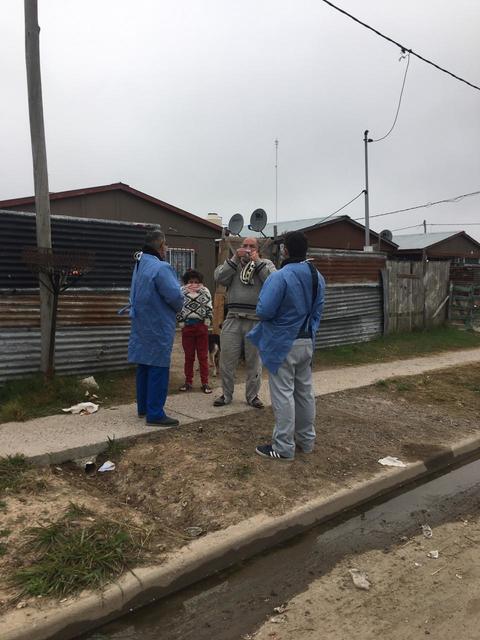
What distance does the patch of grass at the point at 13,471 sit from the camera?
3.89 m

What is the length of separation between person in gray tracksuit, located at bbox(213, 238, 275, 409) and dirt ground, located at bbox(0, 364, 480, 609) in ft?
2.05

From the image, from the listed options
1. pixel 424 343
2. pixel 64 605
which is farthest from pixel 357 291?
pixel 64 605

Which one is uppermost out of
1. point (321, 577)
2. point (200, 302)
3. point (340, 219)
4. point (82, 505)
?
point (340, 219)

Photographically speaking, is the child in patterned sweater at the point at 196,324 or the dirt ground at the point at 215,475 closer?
the dirt ground at the point at 215,475

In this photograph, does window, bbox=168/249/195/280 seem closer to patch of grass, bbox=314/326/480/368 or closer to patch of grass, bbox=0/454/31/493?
patch of grass, bbox=314/326/480/368

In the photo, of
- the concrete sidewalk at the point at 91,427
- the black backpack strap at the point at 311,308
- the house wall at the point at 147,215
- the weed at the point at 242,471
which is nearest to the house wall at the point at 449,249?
the house wall at the point at 147,215

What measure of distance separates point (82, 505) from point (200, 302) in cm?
345

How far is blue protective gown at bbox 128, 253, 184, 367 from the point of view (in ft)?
16.9

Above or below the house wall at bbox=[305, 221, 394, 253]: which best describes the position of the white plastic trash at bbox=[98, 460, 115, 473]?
below

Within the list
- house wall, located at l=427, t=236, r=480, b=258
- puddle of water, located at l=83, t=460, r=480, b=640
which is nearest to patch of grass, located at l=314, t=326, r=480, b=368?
puddle of water, located at l=83, t=460, r=480, b=640

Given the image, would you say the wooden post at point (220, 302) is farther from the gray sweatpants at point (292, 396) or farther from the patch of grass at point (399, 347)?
the gray sweatpants at point (292, 396)

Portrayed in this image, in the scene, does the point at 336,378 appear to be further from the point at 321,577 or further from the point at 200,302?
the point at 321,577

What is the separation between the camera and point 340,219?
73.5 ft

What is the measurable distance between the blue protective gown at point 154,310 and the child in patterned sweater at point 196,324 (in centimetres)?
139
